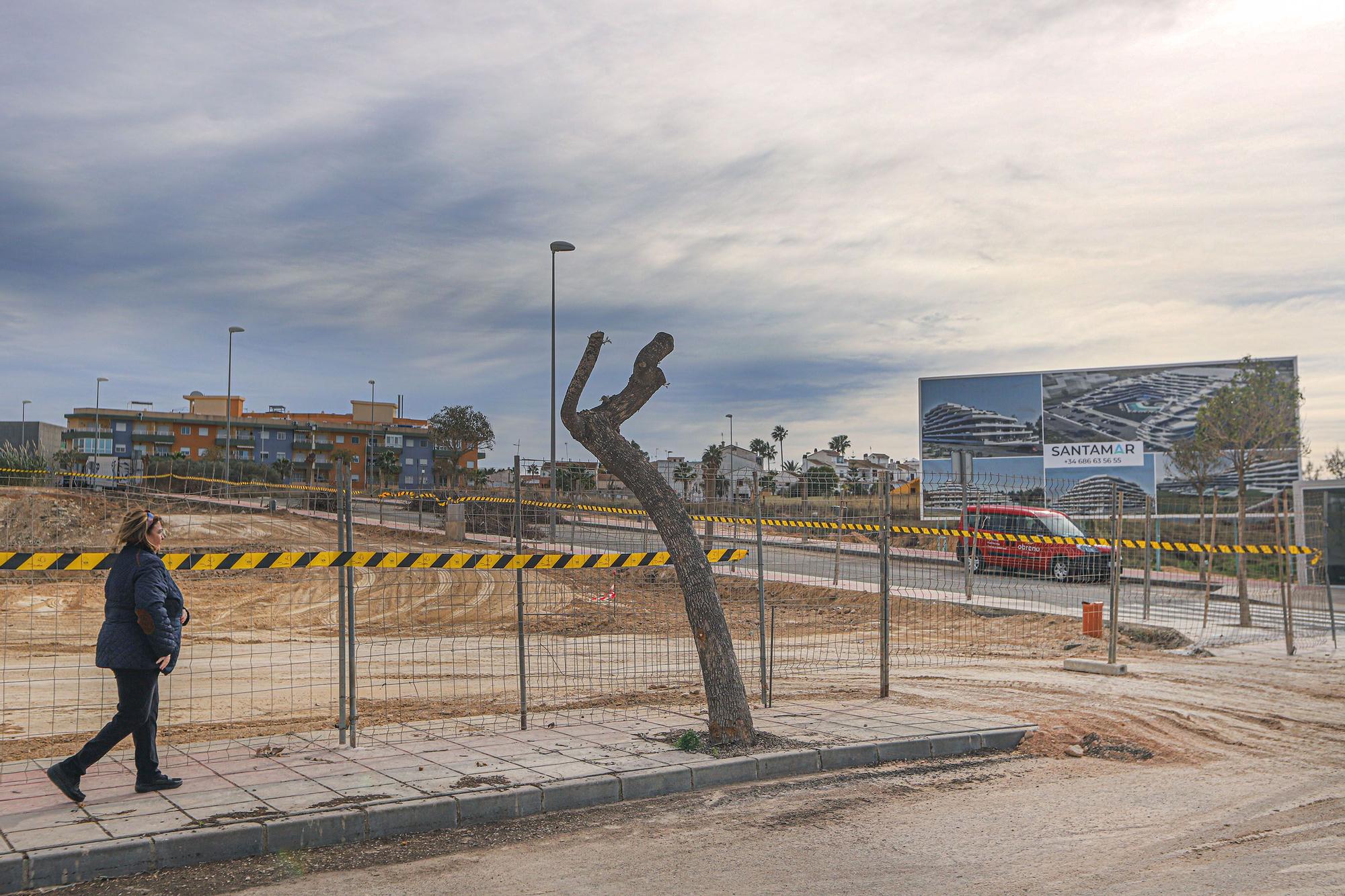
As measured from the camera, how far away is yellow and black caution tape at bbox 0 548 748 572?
23.6 ft

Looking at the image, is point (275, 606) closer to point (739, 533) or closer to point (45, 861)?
point (739, 533)

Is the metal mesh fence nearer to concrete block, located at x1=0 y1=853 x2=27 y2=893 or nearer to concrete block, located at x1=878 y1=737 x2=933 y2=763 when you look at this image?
concrete block, located at x1=878 y1=737 x2=933 y2=763

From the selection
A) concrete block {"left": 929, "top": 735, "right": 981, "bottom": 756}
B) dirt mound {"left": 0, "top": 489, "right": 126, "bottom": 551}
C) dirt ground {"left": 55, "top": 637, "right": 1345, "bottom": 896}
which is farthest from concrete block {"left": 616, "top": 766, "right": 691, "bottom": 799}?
dirt mound {"left": 0, "top": 489, "right": 126, "bottom": 551}


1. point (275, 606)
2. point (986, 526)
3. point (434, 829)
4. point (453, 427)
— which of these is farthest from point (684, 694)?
point (453, 427)

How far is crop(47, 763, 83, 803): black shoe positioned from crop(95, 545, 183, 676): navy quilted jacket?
0.63 meters

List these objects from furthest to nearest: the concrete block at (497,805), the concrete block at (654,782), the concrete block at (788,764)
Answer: the concrete block at (788,764), the concrete block at (654,782), the concrete block at (497,805)

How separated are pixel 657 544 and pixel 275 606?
29.2ft

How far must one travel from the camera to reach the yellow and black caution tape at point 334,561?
23.6 ft

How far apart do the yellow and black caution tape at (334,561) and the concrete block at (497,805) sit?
227 cm

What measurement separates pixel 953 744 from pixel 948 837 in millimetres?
2467

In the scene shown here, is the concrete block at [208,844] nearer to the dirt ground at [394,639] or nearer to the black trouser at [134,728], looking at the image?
the black trouser at [134,728]

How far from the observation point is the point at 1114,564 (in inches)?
509

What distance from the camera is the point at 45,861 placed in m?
5.16

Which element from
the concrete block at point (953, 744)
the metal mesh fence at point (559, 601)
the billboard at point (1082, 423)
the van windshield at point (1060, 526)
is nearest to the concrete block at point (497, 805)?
the metal mesh fence at point (559, 601)
